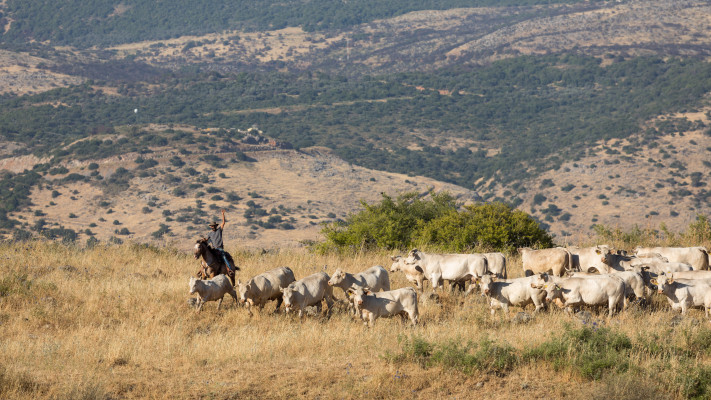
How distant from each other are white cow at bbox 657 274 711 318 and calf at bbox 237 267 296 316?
7.48 m

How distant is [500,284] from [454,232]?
341 inches

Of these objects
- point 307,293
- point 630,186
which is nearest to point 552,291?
point 307,293

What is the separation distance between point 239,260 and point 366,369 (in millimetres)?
10665

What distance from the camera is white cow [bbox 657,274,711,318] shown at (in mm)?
14812

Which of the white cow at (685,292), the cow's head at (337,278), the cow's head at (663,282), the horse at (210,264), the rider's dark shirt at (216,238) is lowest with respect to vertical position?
the white cow at (685,292)

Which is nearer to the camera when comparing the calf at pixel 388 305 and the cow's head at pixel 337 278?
the calf at pixel 388 305

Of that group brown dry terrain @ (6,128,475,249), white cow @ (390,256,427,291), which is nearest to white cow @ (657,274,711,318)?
white cow @ (390,256,427,291)

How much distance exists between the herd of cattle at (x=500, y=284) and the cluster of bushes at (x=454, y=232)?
211 inches

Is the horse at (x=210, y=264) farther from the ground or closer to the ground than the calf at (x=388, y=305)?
farther from the ground

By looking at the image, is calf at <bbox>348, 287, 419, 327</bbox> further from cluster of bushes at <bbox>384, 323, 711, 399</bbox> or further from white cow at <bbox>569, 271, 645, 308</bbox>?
white cow at <bbox>569, 271, 645, 308</bbox>

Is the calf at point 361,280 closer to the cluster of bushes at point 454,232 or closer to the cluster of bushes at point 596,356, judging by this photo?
the cluster of bushes at point 596,356

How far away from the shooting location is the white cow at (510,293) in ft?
50.1

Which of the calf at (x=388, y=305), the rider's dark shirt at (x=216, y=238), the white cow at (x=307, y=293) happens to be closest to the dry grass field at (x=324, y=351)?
the calf at (x=388, y=305)

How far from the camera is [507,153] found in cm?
17575
